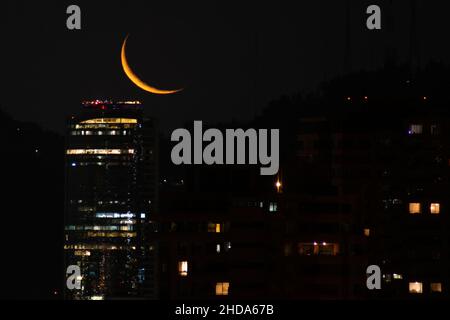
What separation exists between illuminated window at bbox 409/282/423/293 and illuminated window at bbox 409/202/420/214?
5.46 feet

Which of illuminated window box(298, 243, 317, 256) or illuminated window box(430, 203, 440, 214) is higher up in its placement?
illuminated window box(430, 203, 440, 214)

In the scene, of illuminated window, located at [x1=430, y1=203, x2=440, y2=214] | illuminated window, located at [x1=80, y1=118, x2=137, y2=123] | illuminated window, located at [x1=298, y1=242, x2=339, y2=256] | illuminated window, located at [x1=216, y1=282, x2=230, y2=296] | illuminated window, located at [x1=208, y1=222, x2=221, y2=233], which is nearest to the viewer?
illuminated window, located at [x1=216, y1=282, x2=230, y2=296]

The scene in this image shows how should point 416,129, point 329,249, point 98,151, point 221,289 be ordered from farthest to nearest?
point 98,151
point 416,129
point 329,249
point 221,289

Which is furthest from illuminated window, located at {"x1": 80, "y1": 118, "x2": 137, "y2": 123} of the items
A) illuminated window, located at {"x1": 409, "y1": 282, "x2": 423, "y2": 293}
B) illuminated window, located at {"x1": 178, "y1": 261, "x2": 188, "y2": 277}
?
illuminated window, located at {"x1": 409, "y1": 282, "x2": 423, "y2": 293}

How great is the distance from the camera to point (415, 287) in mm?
22703

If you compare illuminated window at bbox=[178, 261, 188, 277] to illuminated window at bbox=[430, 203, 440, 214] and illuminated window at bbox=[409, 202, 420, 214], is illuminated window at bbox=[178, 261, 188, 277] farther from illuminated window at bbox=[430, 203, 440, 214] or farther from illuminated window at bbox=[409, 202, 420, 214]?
illuminated window at bbox=[430, 203, 440, 214]

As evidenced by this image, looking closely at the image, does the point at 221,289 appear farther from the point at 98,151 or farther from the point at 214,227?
the point at 98,151

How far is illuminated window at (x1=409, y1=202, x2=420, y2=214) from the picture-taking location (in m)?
23.2

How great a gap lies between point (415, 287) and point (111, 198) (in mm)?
47796

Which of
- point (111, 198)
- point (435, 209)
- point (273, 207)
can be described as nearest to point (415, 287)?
point (435, 209)
